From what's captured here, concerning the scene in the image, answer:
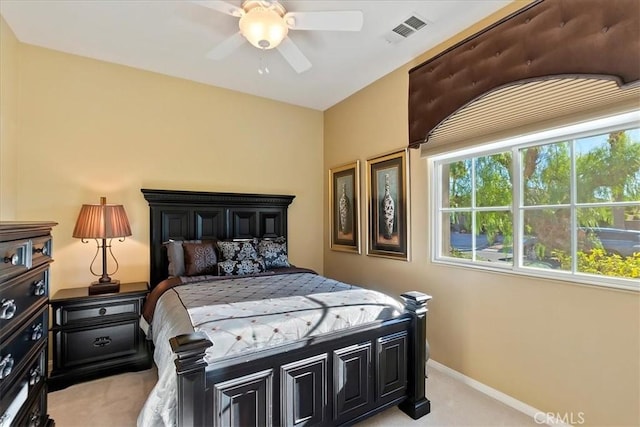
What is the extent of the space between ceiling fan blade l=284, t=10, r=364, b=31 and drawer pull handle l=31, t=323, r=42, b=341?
227 cm

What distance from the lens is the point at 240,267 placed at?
3.02 metres

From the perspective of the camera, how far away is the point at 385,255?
11.1ft

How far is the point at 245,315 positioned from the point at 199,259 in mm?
1497

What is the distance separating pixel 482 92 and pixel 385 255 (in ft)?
5.95

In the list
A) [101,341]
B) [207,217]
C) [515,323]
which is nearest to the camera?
[515,323]

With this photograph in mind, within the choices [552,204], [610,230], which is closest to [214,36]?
[552,204]

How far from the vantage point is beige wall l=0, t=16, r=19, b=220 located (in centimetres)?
246

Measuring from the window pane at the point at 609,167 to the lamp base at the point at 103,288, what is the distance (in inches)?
147

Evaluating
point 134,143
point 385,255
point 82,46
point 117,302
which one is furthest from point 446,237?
point 82,46

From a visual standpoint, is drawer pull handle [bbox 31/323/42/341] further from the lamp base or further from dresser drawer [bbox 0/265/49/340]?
the lamp base

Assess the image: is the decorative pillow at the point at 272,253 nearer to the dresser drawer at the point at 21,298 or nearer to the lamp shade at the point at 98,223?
the lamp shade at the point at 98,223

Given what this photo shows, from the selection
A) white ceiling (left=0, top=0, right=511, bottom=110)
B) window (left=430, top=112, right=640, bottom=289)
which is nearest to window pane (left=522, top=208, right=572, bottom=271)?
window (left=430, top=112, right=640, bottom=289)

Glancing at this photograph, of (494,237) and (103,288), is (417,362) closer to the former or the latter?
(494,237)

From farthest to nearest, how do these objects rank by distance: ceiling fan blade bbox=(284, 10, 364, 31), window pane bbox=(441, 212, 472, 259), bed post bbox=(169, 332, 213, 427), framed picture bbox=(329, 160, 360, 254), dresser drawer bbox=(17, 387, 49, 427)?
framed picture bbox=(329, 160, 360, 254)
window pane bbox=(441, 212, 472, 259)
ceiling fan blade bbox=(284, 10, 364, 31)
dresser drawer bbox=(17, 387, 49, 427)
bed post bbox=(169, 332, 213, 427)
